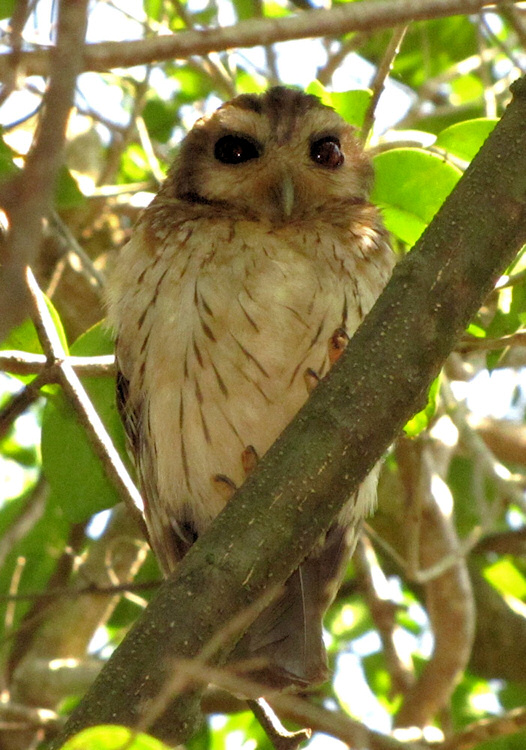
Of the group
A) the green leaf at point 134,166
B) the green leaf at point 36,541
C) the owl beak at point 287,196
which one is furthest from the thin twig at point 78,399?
the green leaf at point 134,166

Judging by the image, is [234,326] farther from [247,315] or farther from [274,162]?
[274,162]

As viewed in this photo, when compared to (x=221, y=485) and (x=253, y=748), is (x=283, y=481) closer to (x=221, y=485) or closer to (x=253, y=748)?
(x=221, y=485)

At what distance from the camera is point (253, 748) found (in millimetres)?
3260

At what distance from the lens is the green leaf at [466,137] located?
9.41 feet

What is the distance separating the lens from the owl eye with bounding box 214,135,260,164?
3250mm

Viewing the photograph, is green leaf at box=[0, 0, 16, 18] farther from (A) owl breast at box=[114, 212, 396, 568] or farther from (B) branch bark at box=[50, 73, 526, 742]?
(B) branch bark at box=[50, 73, 526, 742]

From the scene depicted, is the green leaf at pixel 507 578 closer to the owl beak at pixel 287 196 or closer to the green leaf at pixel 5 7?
the owl beak at pixel 287 196

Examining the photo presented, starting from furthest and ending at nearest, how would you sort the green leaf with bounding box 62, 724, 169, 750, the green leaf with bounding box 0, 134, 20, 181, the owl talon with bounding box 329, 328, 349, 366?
the owl talon with bounding box 329, 328, 349, 366 → the green leaf with bounding box 0, 134, 20, 181 → the green leaf with bounding box 62, 724, 169, 750

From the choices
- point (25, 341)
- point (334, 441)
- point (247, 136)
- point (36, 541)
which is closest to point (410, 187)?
point (247, 136)

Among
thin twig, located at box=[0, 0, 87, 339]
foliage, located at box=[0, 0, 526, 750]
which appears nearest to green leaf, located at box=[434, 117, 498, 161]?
foliage, located at box=[0, 0, 526, 750]

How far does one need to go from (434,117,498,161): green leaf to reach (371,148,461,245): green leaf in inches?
2.5

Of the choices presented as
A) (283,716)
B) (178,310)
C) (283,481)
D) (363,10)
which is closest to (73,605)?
(283,716)

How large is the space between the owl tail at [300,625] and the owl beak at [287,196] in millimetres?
900

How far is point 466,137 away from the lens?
9.53 feet
